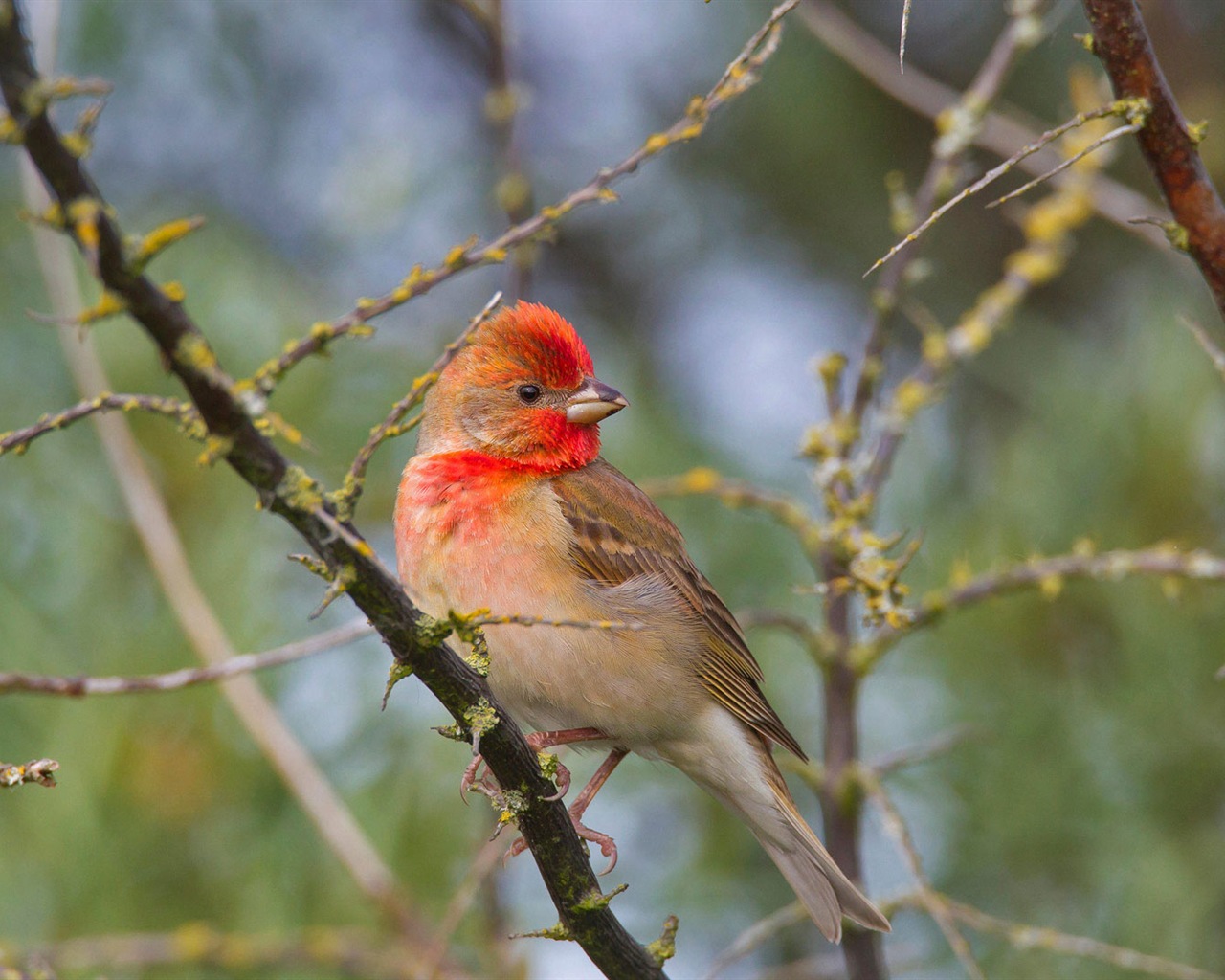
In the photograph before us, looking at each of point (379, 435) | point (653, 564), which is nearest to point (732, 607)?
point (653, 564)

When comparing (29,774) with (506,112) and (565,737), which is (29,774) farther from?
(506,112)

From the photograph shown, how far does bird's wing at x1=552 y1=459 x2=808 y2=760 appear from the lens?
3.84m

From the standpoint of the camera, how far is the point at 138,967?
12.5ft

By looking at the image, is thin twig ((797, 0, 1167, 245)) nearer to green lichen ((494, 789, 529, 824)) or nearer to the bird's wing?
the bird's wing

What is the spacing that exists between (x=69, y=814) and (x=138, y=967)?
0.50m

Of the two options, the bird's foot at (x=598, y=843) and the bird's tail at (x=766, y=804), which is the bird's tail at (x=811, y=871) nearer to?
the bird's tail at (x=766, y=804)

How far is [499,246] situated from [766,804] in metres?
2.62

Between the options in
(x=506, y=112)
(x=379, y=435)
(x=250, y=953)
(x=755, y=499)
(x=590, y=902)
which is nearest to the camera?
(x=379, y=435)

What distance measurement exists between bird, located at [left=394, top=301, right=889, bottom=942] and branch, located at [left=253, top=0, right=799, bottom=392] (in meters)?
1.67

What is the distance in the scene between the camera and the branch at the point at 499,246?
1.53 m

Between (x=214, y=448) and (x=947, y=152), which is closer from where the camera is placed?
(x=214, y=448)

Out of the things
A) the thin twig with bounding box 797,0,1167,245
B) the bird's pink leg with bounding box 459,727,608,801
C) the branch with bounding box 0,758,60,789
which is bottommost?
the branch with bounding box 0,758,60,789

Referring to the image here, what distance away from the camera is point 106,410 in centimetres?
161

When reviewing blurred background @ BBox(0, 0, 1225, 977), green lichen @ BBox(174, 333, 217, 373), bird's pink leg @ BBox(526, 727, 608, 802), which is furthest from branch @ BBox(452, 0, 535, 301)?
green lichen @ BBox(174, 333, 217, 373)
